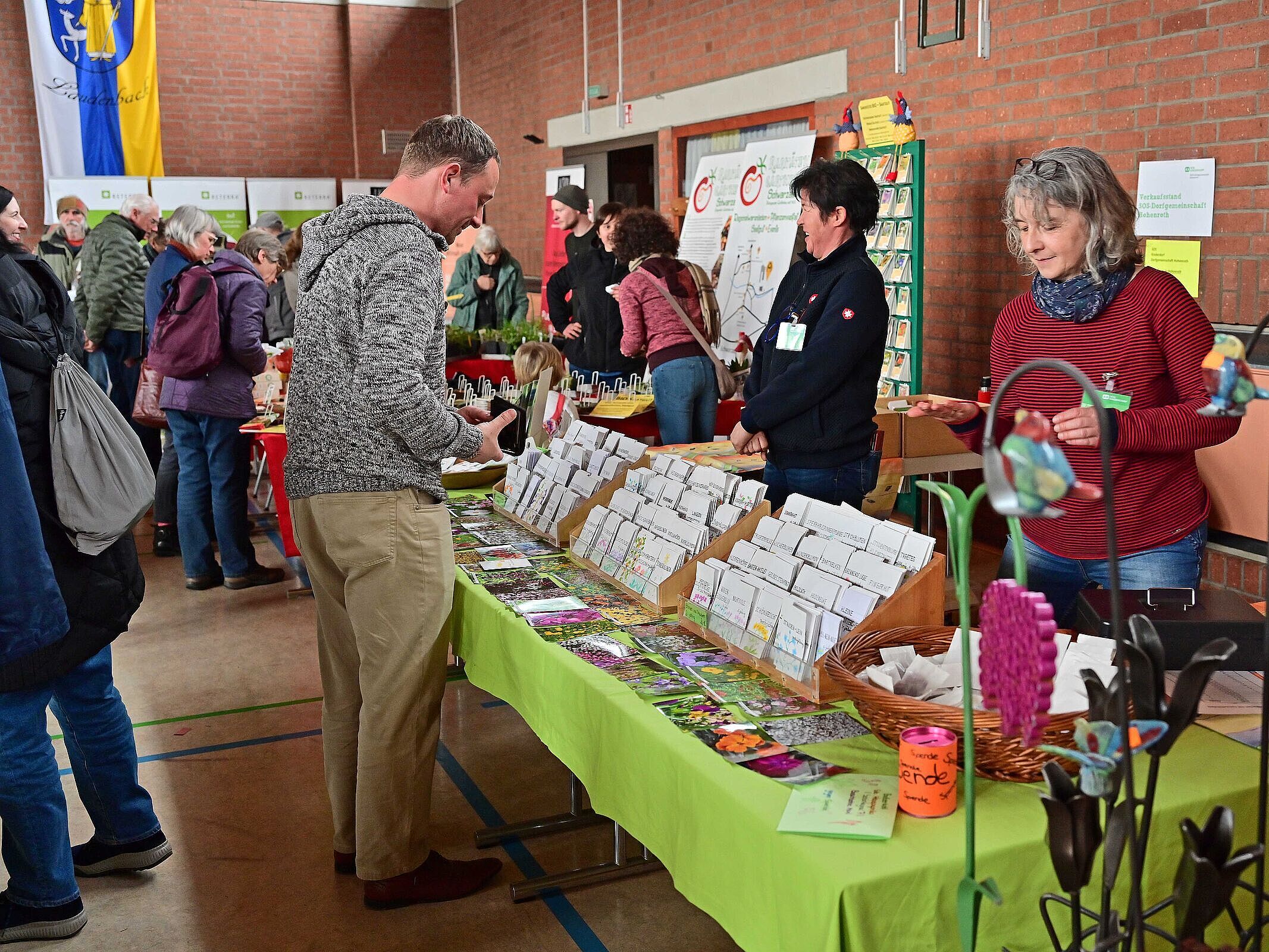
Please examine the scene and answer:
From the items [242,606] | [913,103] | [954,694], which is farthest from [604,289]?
[954,694]

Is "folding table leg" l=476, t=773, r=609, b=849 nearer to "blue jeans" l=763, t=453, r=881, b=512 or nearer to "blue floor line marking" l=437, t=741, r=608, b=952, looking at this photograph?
"blue floor line marking" l=437, t=741, r=608, b=952

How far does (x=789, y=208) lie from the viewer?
6430mm

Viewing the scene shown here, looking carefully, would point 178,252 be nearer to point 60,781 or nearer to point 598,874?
point 60,781

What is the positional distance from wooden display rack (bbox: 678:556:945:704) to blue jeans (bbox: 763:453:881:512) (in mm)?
1070

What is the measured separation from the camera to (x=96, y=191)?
10859 mm

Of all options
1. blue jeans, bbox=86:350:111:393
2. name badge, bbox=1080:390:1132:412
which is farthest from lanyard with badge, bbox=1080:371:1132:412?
blue jeans, bbox=86:350:111:393

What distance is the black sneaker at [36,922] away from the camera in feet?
8.00

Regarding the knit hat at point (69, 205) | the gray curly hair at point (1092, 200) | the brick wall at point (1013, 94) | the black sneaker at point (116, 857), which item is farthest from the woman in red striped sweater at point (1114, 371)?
the knit hat at point (69, 205)

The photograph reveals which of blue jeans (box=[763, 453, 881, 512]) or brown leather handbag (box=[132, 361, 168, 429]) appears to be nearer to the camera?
blue jeans (box=[763, 453, 881, 512])

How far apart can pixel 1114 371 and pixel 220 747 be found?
2.83 metres

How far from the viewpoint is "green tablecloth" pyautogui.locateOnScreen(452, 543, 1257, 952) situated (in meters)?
1.33

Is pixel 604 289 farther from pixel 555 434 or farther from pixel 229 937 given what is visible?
pixel 229 937

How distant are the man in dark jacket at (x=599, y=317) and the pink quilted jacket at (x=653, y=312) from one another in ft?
1.37

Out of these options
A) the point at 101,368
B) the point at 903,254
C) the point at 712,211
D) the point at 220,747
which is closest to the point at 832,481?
the point at 220,747
